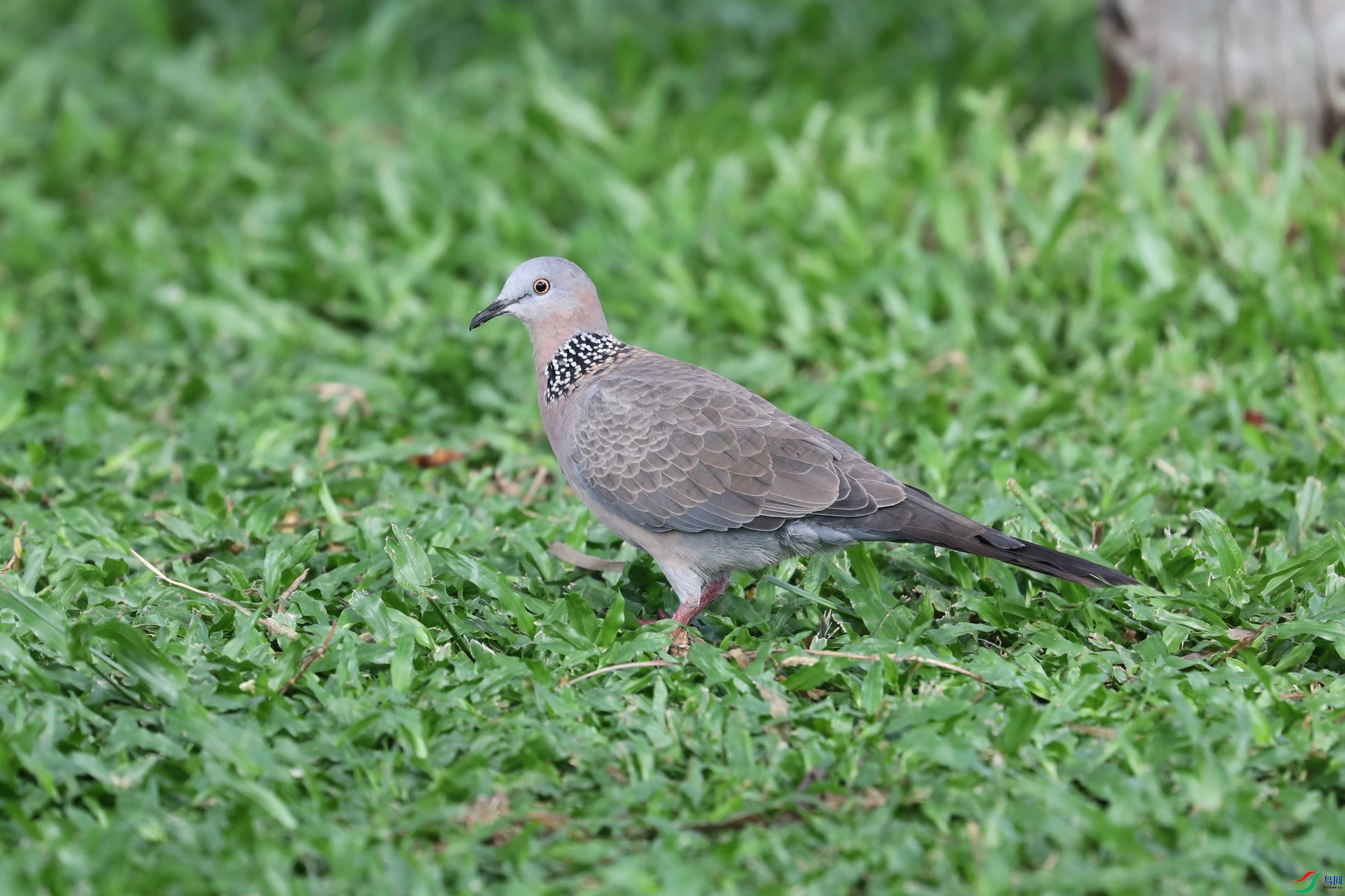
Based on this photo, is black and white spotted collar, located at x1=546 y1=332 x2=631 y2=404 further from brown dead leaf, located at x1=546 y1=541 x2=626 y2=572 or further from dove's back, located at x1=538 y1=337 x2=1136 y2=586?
brown dead leaf, located at x1=546 y1=541 x2=626 y2=572

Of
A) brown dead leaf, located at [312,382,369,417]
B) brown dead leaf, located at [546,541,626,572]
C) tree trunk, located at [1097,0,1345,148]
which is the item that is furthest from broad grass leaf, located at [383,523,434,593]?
tree trunk, located at [1097,0,1345,148]

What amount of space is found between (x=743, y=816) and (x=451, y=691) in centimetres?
88

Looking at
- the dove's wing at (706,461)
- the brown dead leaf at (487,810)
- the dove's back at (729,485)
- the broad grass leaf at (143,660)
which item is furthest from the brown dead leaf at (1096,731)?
the broad grass leaf at (143,660)

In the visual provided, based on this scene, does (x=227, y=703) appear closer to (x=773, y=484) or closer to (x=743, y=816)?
(x=743, y=816)

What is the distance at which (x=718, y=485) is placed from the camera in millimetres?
3990

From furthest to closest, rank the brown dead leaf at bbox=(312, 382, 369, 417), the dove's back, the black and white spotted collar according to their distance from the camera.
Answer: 1. the brown dead leaf at bbox=(312, 382, 369, 417)
2. the black and white spotted collar
3. the dove's back

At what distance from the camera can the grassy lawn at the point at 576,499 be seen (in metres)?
3.19

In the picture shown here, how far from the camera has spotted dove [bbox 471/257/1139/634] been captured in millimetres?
3836

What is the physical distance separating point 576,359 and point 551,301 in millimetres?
234

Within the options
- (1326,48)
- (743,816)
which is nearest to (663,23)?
(1326,48)

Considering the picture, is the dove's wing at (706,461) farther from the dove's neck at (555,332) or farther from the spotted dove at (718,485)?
the dove's neck at (555,332)

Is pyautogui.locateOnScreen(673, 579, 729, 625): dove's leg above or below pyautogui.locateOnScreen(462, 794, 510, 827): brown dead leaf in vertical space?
below

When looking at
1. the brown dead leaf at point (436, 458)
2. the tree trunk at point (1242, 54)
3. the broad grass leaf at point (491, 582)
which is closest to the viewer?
the broad grass leaf at point (491, 582)

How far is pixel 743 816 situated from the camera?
3205 millimetres
